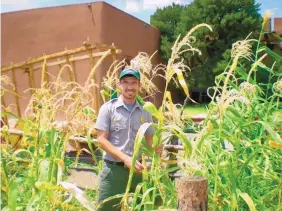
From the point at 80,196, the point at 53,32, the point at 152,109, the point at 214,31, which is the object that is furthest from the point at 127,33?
the point at 80,196

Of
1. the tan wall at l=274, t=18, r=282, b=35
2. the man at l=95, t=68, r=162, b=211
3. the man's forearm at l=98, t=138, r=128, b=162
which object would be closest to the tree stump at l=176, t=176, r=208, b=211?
the man's forearm at l=98, t=138, r=128, b=162

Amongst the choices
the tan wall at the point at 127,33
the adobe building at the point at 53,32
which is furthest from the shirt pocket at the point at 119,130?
the adobe building at the point at 53,32

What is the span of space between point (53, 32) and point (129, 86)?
375 inches

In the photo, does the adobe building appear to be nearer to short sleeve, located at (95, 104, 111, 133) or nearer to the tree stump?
short sleeve, located at (95, 104, 111, 133)

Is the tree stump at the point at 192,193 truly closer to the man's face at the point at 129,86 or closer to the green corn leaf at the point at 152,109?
the green corn leaf at the point at 152,109

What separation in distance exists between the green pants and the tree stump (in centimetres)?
88

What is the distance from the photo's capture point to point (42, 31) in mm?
11562

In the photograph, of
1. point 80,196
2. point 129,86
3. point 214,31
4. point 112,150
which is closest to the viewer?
point 80,196

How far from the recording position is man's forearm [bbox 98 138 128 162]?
222cm

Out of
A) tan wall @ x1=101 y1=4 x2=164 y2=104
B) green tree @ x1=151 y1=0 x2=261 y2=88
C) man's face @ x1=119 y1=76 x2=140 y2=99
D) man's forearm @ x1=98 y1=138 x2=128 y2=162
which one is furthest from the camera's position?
green tree @ x1=151 y1=0 x2=261 y2=88

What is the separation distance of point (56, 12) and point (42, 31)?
25.6 inches

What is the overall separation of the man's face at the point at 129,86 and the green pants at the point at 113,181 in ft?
1.36

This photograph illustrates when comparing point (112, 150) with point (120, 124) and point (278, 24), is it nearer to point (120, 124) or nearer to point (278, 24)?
point (120, 124)

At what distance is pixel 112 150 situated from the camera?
2.26m
